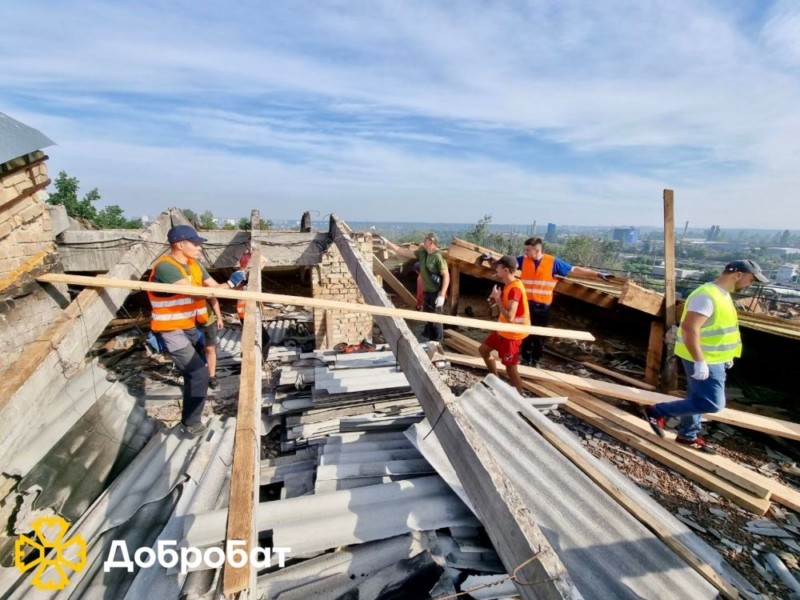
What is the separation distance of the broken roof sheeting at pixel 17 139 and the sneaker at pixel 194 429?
9.60ft

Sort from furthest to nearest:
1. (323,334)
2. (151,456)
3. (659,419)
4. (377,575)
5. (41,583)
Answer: (323,334)
(659,419)
(151,456)
(41,583)
(377,575)

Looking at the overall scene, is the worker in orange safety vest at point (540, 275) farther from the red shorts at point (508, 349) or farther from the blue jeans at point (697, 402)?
the blue jeans at point (697, 402)

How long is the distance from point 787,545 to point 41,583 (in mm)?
5179

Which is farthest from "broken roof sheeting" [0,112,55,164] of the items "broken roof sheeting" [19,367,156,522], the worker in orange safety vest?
the worker in orange safety vest

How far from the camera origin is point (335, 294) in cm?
670

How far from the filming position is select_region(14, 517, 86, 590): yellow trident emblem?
79.5 inches

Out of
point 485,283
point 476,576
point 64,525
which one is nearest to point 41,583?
point 64,525

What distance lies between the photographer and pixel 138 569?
2.11m

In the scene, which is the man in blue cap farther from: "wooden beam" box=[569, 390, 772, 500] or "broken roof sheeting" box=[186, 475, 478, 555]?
"wooden beam" box=[569, 390, 772, 500]

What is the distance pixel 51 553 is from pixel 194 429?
1324mm

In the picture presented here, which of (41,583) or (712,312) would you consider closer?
(41,583)

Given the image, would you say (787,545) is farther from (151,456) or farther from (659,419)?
→ (151,456)

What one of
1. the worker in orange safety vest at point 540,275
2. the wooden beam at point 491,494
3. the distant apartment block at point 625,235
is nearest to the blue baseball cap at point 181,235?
the wooden beam at point 491,494

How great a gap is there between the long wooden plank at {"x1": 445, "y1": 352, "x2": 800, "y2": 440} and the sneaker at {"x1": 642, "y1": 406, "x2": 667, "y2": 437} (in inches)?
13.6
